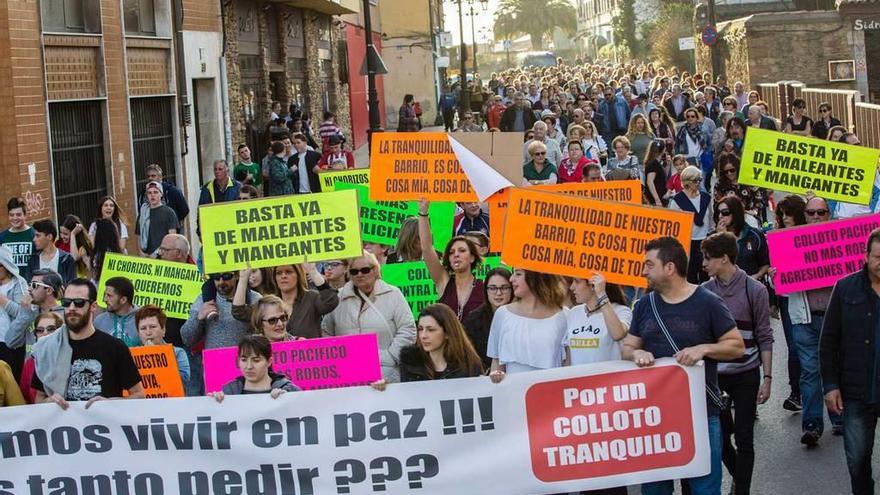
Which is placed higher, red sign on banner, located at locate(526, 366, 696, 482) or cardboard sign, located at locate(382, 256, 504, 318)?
cardboard sign, located at locate(382, 256, 504, 318)

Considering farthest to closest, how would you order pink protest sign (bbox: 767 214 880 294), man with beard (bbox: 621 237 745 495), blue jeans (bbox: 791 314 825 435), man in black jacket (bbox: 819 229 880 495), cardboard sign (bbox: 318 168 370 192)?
1. cardboard sign (bbox: 318 168 370 192)
2. pink protest sign (bbox: 767 214 880 294)
3. blue jeans (bbox: 791 314 825 435)
4. man in black jacket (bbox: 819 229 880 495)
5. man with beard (bbox: 621 237 745 495)

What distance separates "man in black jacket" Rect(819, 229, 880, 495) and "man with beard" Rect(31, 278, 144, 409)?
3515 mm

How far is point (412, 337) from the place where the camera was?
9055 mm

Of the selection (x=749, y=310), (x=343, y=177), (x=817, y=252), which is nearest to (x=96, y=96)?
(x=343, y=177)

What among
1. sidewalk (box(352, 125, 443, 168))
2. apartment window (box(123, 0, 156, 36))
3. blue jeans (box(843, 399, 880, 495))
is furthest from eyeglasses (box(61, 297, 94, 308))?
sidewalk (box(352, 125, 443, 168))

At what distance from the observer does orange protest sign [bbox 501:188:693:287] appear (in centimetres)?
811

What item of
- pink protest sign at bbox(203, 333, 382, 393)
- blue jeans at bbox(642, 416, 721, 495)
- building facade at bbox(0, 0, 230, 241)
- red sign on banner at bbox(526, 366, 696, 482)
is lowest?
blue jeans at bbox(642, 416, 721, 495)

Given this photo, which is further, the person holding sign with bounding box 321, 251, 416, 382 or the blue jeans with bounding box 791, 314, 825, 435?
the blue jeans with bounding box 791, 314, 825, 435

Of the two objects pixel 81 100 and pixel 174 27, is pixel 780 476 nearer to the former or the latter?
pixel 81 100

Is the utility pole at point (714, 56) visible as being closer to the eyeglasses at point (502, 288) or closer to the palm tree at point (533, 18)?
the eyeglasses at point (502, 288)

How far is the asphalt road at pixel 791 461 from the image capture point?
8820 mm

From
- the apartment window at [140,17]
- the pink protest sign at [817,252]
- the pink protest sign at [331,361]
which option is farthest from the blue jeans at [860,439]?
the apartment window at [140,17]

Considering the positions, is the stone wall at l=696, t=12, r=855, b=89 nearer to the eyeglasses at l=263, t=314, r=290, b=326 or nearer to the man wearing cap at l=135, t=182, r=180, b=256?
the man wearing cap at l=135, t=182, r=180, b=256

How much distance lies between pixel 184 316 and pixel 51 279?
4.54ft
